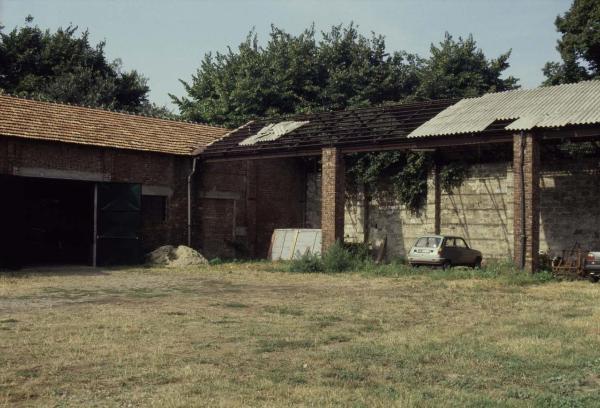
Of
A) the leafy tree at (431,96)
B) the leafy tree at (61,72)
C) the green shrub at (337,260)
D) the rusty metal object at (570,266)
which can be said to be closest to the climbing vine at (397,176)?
the leafy tree at (431,96)

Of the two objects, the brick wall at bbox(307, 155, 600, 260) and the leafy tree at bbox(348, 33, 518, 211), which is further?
the leafy tree at bbox(348, 33, 518, 211)

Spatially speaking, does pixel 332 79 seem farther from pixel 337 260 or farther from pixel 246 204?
pixel 337 260

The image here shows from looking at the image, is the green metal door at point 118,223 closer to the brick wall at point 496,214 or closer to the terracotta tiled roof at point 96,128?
the terracotta tiled roof at point 96,128

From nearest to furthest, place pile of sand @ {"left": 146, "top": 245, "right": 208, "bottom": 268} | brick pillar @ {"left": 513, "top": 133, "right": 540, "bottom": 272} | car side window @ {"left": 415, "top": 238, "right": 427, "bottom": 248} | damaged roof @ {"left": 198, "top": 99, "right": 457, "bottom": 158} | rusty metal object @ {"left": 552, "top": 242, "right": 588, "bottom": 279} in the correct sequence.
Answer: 1. brick pillar @ {"left": 513, "top": 133, "right": 540, "bottom": 272}
2. rusty metal object @ {"left": 552, "top": 242, "right": 588, "bottom": 279}
3. car side window @ {"left": 415, "top": 238, "right": 427, "bottom": 248}
4. damaged roof @ {"left": 198, "top": 99, "right": 457, "bottom": 158}
5. pile of sand @ {"left": 146, "top": 245, "right": 208, "bottom": 268}

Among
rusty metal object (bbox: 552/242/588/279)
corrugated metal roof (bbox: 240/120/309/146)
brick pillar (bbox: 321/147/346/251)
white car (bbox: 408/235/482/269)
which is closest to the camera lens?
rusty metal object (bbox: 552/242/588/279)

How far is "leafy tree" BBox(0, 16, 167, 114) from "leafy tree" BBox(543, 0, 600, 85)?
22.3 metres

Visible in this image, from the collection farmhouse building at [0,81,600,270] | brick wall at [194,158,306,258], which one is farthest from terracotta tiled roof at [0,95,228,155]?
brick wall at [194,158,306,258]

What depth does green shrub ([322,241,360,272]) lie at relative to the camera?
20562 mm

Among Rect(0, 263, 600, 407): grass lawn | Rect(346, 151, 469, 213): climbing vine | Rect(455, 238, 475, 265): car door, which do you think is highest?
Rect(346, 151, 469, 213): climbing vine

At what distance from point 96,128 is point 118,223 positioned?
11.8ft

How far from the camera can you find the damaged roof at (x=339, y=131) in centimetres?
2195

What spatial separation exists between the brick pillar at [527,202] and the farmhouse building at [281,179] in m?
0.04

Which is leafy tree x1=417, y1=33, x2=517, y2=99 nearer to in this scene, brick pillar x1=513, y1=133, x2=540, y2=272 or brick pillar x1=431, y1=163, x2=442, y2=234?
brick pillar x1=431, y1=163, x2=442, y2=234

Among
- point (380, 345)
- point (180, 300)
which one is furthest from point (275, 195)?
point (380, 345)
